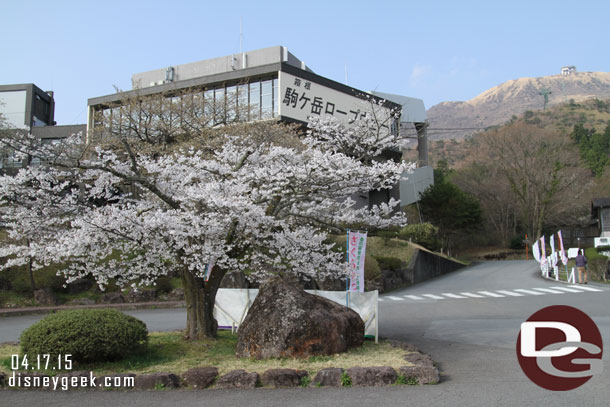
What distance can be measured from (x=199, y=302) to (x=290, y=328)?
268 centimetres

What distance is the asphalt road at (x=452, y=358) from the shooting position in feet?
20.3

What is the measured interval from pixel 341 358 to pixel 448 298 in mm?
12766

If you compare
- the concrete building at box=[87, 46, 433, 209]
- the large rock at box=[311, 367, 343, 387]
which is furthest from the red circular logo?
the concrete building at box=[87, 46, 433, 209]

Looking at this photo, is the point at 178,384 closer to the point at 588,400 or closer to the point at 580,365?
the point at 588,400

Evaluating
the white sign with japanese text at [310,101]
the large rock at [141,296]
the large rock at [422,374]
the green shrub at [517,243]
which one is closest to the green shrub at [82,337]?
the large rock at [422,374]

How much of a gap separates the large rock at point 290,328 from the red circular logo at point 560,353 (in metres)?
3.31

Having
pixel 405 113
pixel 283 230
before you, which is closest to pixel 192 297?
pixel 283 230

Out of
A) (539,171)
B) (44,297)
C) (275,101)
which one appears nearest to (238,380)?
(44,297)

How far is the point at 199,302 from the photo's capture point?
33.1 ft

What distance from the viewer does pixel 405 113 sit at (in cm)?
4119

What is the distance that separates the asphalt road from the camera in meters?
6.19

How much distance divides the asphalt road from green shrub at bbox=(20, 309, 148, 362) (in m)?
0.90

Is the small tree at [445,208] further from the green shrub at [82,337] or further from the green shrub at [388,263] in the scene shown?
the green shrub at [82,337]

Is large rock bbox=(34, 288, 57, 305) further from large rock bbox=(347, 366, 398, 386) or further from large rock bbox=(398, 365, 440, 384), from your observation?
large rock bbox=(398, 365, 440, 384)
